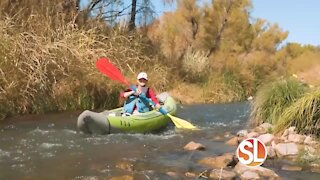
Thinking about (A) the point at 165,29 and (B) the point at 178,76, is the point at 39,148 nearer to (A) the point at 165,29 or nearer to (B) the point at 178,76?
(B) the point at 178,76

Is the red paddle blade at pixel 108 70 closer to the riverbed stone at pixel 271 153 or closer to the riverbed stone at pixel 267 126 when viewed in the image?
the riverbed stone at pixel 267 126

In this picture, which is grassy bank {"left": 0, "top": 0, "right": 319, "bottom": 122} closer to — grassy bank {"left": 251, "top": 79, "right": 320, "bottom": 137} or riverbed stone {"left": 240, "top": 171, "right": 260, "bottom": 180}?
grassy bank {"left": 251, "top": 79, "right": 320, "bottom": 137}

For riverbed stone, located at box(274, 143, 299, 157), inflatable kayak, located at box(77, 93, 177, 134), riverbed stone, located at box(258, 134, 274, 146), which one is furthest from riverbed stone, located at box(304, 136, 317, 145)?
inflatable kayak, located at box(77, 93, 177, 134)

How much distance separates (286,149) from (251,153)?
1617 mm

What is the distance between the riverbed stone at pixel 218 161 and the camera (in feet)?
19.9

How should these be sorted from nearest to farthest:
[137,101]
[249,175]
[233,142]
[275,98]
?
[249,175], [233,142], [275,98], [137,101]

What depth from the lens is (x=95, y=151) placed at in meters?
7.10

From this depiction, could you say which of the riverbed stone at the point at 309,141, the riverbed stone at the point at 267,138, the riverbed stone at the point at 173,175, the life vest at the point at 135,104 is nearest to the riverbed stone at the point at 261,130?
the riverbed stone at the point at 267,138

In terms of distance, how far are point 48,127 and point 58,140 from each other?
1.43m

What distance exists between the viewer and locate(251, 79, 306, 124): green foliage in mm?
8195

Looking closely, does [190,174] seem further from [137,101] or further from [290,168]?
[137,101]

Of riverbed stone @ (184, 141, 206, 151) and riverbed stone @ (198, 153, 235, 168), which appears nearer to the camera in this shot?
riverbed stone @ (198, 153, 235, 168)

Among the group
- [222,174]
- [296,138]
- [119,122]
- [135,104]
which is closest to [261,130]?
[296,138]

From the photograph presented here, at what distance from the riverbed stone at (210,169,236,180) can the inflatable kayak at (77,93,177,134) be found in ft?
10.4
